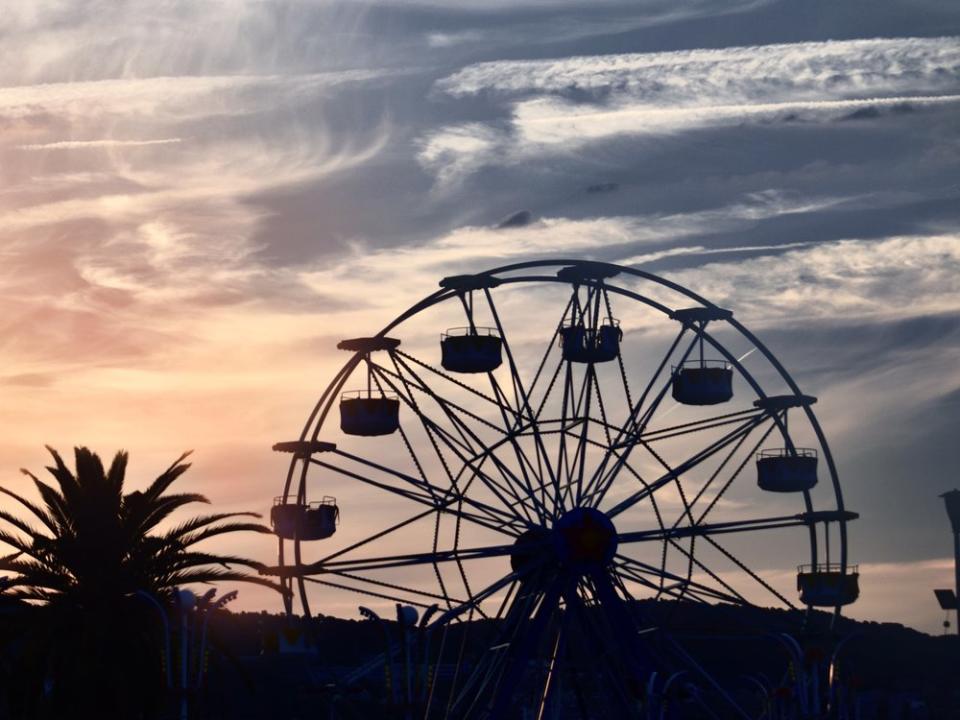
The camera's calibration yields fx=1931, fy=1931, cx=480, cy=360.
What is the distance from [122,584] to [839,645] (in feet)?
62.9

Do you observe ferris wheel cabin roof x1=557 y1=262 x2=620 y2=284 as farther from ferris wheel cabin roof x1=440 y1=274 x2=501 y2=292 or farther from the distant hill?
the distant hill

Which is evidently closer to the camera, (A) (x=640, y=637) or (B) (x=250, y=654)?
(A) (x=640, y=637)

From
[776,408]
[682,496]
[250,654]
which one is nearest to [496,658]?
[682,496]

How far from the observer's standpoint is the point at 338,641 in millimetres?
140250

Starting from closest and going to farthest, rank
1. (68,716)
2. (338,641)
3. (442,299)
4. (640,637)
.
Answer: (68,716) → (640,637) → (442,299) → (338,641)

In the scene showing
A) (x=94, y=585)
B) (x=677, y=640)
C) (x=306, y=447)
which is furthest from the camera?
(x=677, y=640)

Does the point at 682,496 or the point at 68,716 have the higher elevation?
the point at 682,496

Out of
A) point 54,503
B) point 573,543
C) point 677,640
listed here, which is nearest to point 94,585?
point 54,503

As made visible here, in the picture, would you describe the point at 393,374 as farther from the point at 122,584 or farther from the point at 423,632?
the point at 122,584

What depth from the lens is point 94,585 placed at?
4559 cm

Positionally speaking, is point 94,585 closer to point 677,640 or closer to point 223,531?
point 223,531

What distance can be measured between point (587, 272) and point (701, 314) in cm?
372

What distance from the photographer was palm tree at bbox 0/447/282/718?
147 feet

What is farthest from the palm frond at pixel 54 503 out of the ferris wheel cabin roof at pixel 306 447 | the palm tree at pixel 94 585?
the ferris wheel cabin roof at pixel 306 447
